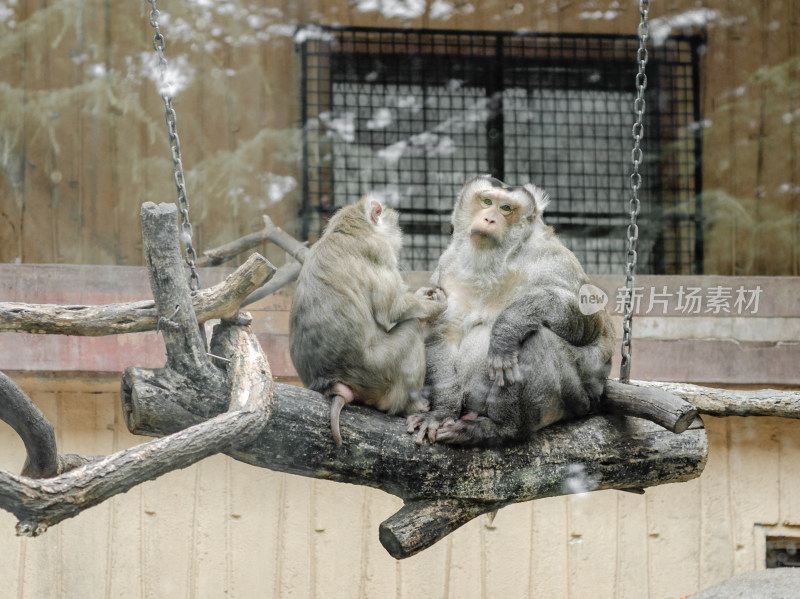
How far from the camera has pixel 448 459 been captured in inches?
142

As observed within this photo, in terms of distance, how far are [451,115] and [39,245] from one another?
300 cm

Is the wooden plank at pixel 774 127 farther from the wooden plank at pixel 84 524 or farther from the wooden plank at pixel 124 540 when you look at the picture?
the wooden plank at pixel 84 524

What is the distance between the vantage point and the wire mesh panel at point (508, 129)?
6723mm

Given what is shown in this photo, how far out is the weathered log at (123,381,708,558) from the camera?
344 cm

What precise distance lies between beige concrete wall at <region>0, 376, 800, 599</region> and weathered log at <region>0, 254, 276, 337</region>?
2.43m

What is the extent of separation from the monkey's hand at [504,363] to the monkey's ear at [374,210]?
0.72 metres

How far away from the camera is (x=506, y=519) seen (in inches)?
230

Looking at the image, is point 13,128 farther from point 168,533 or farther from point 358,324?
point 358,324

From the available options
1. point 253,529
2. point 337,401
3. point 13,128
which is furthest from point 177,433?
point 13,128

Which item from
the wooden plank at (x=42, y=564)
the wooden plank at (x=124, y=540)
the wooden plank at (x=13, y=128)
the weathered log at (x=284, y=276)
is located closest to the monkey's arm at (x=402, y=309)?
the weathered log at (x=284, y=276)

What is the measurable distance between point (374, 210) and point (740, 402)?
1.76 m

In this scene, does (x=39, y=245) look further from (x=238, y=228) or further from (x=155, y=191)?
(x=238, y=228)

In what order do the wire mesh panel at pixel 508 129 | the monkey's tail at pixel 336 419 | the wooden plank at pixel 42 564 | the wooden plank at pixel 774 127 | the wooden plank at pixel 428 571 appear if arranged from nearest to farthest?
1. the monkey's tail at pixel 336 419
2. the wooden plank at pixel 42 564
3. the wooden plank at pixel 428 571
4. the wire mesh panel at pixel 508 129
5. the wooden plank at pixel 774 127

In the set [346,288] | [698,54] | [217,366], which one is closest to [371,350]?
[346,288]
